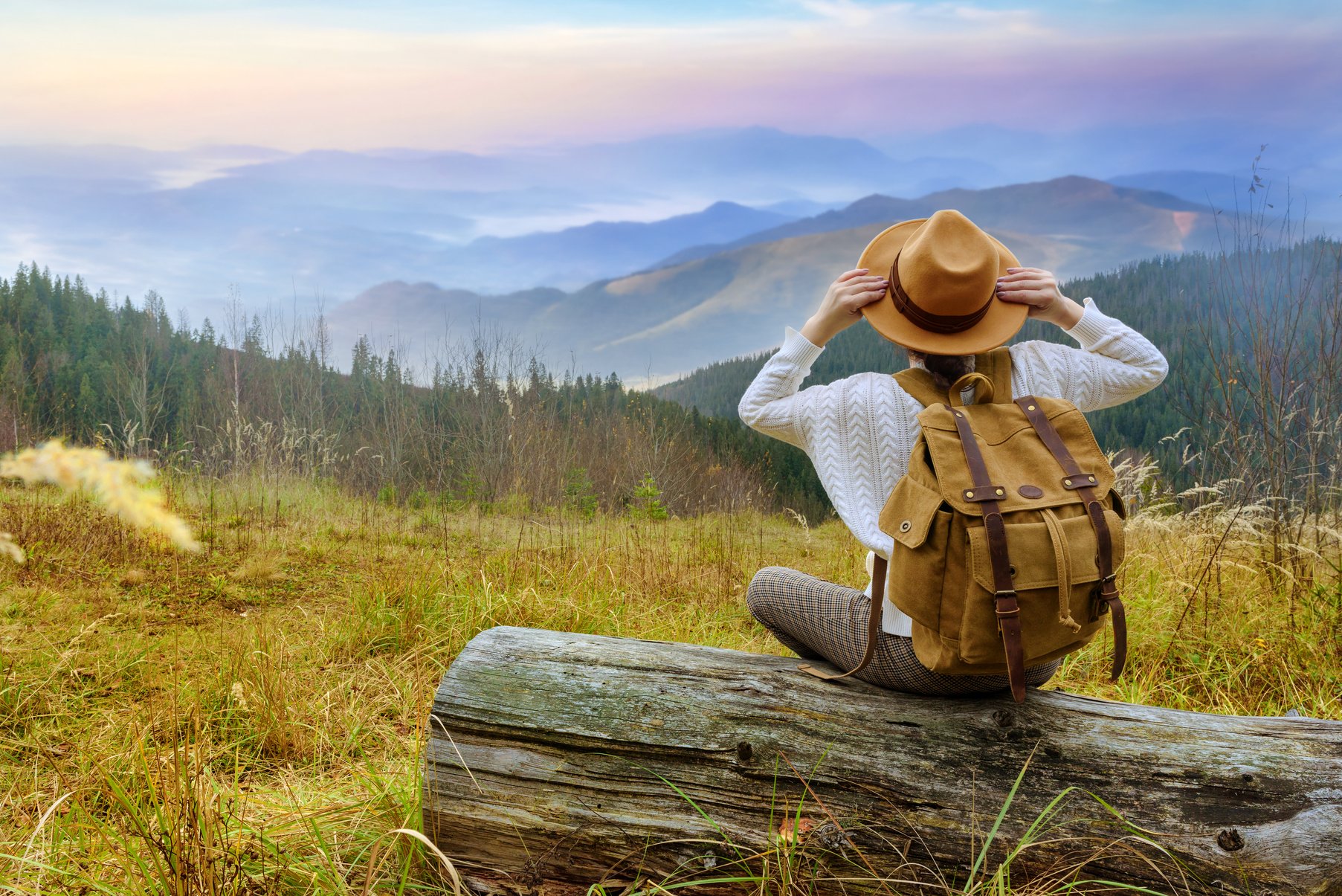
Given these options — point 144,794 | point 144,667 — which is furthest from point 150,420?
point 144,794

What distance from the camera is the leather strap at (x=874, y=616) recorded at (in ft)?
6.36

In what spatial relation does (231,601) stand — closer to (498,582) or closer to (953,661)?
(498,582)

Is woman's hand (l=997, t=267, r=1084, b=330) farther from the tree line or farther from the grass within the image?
the tree line

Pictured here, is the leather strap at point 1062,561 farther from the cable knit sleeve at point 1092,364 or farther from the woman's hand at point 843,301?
the woman's hand at point 843,301

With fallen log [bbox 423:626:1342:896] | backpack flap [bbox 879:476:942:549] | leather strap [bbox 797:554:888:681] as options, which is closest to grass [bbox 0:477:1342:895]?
fallen log [bbox 423:626:1342:896]

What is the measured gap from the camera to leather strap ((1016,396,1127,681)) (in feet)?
5.76

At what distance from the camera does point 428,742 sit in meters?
2.10

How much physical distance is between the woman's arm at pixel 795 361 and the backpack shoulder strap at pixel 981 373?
204 mm

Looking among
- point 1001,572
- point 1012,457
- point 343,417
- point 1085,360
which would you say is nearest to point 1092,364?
point 1085,360

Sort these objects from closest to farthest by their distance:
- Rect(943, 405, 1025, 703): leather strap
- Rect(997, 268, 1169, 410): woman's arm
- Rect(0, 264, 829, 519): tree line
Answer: Rect(943, 405, 1025, 703): leather strap → Rect(997, 268, 1169, 410): woman's arm → Rect(0, 264, 829, 519): tree line

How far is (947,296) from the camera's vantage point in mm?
1920

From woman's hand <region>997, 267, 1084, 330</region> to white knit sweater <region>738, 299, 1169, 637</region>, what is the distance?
0.09m

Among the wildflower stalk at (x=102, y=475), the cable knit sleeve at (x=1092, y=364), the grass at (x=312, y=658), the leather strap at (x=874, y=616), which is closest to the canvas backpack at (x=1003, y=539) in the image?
the leather strap at (x=874, y=616)

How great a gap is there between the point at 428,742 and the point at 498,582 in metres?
2.39
